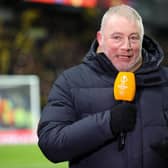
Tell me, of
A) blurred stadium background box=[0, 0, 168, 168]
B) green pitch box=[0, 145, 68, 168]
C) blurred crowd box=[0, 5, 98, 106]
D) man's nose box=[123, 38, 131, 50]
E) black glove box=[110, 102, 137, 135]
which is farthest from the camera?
blurred crowd box=[0, 5, 98, 106]

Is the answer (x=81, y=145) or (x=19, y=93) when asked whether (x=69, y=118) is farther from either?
(x=19, y=93)

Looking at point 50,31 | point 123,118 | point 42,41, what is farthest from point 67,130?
point 50,31

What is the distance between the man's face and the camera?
9.55ft

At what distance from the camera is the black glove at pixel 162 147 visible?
9.22 ft

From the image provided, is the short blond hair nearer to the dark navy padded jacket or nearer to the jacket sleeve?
the dark navy padded jacket

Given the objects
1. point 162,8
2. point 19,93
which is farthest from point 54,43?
point 19,93

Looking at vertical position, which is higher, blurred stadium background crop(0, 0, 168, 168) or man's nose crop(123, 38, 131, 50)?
blurred stadium background crop(0, 0, 168, 168)

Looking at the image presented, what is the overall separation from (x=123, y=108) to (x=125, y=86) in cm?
9

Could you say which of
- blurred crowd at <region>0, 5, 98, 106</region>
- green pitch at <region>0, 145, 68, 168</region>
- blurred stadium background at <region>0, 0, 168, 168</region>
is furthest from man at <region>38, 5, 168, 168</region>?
blurred crowd at <region>0, 5, 98, 106</region>

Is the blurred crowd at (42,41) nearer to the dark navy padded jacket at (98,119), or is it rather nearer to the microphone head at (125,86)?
the dark navy padded jacket at (98,119)

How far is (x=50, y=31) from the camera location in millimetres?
20828

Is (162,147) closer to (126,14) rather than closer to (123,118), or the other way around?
(123,118)

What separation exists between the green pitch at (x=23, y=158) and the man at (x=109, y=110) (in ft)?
20.3

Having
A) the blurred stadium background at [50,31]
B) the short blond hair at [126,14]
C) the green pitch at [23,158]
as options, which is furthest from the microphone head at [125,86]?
the blurred stadium background at [50,31]
